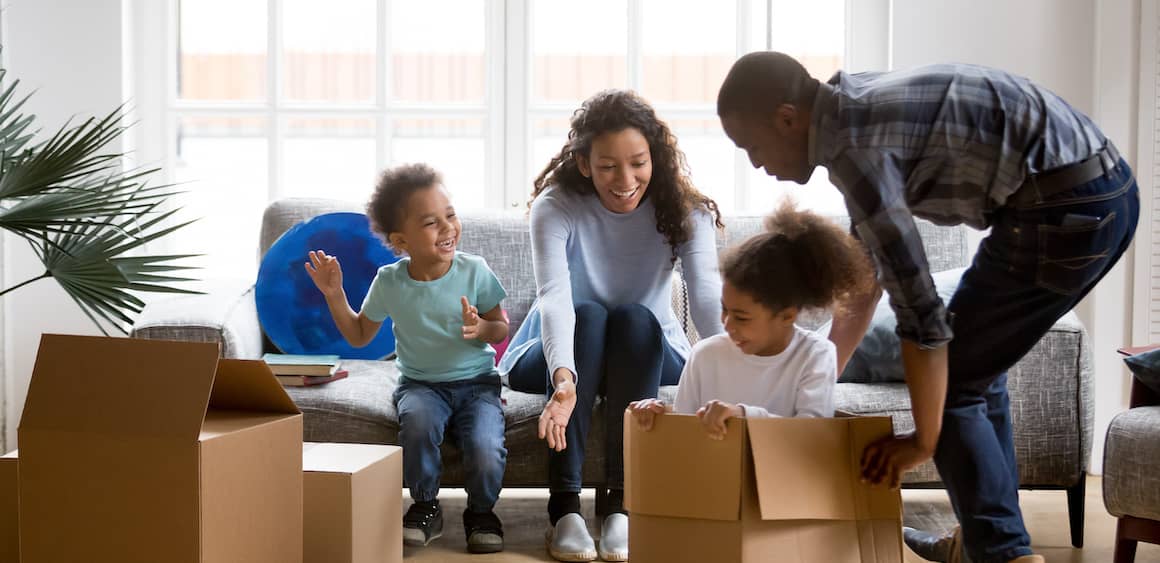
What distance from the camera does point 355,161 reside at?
144 inches

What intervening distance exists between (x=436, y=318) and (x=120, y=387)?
105 cm

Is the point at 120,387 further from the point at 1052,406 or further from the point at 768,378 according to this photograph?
the point at 1052,406

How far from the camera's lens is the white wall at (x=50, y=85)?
3.46 meters

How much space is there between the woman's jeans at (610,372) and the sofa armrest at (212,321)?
75cm

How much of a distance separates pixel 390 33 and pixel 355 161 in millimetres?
442

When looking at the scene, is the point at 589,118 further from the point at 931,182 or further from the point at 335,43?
the point at 335,43

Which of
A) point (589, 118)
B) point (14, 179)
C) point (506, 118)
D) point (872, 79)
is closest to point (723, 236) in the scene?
point (589, 118)

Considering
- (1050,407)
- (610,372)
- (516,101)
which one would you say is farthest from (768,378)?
(516,101)

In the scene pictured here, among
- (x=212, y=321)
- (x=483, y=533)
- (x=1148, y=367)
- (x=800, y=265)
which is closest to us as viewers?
(x=800, y=265)

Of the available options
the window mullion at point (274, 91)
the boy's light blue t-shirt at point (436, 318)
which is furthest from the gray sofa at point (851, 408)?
the window mullion at point (274, 91)

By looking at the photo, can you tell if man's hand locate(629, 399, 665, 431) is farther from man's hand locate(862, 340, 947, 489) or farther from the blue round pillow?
the blue round pillow

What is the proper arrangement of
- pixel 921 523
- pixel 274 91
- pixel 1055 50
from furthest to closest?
pixel 274 91 < pixel 1055 50 < pixel 921 523

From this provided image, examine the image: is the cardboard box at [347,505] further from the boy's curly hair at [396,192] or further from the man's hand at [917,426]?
the man's hand at [917,426]

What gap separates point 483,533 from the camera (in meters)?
2.36
